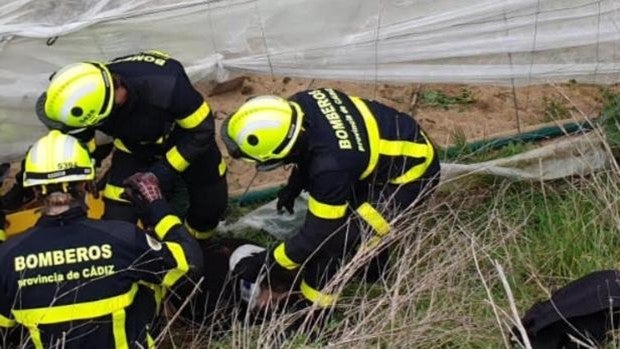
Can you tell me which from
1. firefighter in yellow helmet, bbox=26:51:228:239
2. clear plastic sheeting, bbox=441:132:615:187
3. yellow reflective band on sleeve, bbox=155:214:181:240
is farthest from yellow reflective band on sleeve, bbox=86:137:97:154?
clear plastic sheeting, bbox=441:132:615:187

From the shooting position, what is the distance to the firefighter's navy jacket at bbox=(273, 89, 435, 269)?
185 inches

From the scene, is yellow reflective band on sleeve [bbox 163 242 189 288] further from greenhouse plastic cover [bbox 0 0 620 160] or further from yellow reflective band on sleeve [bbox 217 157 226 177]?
greenhouse plastic cover [bbox 0 0 620 160]

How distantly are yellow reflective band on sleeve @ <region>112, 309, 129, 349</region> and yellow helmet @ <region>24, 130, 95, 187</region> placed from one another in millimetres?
556

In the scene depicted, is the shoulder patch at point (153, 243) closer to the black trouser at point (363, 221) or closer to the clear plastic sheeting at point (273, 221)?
the black trouser at point (363, 221)

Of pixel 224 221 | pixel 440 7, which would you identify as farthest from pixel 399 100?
pixel 224 221

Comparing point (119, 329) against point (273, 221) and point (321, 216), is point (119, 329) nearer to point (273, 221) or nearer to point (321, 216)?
point (321, 216)

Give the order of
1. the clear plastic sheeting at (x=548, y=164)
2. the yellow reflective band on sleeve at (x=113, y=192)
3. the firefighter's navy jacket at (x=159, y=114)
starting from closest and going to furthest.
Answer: the firefighter's navy jacket at (x=159, y=114), the yellow reflective band on sleeve at (x=113, y=192), the clear plastic sheeting at (x=548, y=164)

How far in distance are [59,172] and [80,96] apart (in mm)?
540

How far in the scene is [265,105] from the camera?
463 cm

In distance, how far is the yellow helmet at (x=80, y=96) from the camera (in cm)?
473

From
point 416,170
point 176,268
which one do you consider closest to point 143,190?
point 176,268

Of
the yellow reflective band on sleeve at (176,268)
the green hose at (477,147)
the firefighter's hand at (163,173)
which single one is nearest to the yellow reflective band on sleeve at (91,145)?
the firefighter's hand at (163,173)

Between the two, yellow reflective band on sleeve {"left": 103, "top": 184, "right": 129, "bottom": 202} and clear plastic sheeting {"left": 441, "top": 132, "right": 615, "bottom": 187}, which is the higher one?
yellow reflective band on sleeve {"left": 103, "top": 184, "right": 129, "bottom": 202}

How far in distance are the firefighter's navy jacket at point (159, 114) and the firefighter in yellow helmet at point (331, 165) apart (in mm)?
399
